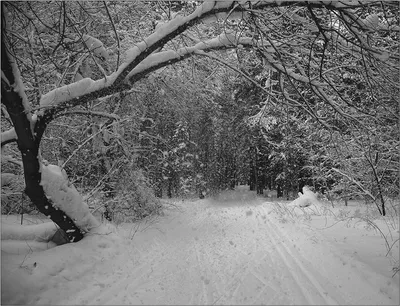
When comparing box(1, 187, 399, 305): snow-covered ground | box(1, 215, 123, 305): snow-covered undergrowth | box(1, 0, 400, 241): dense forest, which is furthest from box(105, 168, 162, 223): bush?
box(1, 215, 123, 305): snow-covered undergrowth

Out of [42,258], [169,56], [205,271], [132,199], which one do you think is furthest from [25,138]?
[132,199]

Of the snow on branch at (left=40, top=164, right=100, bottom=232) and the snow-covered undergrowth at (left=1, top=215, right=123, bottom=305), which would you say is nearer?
the snow-covered undergrowth at (left=1, top=215, right=123, bottom=305)

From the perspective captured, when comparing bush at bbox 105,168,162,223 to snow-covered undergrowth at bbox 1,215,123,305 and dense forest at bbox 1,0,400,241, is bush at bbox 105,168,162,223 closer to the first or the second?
dense forest at bbox 1,0,400,241

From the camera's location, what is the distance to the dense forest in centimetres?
402

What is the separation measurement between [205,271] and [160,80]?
5312mm

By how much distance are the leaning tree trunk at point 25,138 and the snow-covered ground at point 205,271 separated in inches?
33.9

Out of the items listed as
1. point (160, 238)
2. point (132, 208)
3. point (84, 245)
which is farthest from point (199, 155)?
point (84, 245)

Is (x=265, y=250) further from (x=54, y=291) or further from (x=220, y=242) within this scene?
(x=54, y=291)

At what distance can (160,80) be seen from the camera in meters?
7.80

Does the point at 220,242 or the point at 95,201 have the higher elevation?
the point at 95,201

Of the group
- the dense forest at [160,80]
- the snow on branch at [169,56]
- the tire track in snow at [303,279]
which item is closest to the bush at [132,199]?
the dense forest at [160,80]

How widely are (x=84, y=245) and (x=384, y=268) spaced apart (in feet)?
18.6

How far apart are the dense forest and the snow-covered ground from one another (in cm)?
86

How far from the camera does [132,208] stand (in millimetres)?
10281
